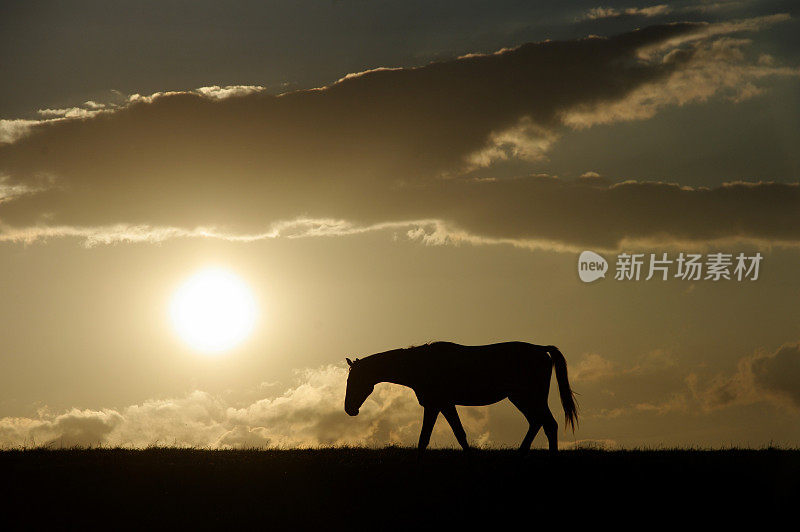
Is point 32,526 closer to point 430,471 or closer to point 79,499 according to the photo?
point 79,499

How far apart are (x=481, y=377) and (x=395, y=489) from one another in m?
5.38

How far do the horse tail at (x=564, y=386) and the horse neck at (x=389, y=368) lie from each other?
147 inches

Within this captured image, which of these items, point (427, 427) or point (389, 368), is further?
point (389, 368)

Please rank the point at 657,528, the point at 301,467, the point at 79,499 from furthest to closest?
the point at 301,467
the point at 79,499
the point at 657,528

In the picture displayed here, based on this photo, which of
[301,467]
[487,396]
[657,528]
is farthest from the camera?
[487,396]

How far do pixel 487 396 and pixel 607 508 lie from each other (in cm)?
599


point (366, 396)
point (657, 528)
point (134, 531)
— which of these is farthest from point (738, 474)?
point (134, 531)

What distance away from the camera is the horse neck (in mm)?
22875

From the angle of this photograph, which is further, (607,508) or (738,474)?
(738,474)

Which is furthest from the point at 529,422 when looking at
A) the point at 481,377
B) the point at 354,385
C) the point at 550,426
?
the point at 354,385

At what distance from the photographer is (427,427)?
21.7m

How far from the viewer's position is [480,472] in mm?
18812

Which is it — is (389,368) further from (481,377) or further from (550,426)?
(550,426)

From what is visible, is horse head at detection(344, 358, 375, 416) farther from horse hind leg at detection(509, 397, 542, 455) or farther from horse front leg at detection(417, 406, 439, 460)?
horse hind leg at detection(509, 397, 542, 455)
